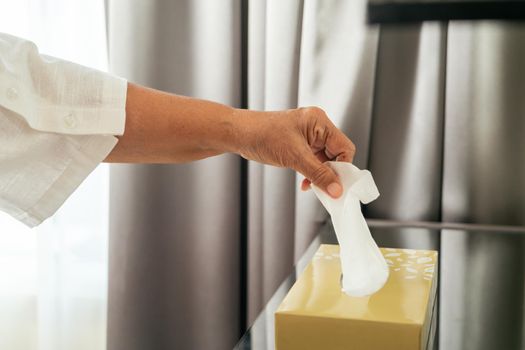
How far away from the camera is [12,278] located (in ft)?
5.41

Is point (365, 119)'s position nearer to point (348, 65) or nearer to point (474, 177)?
point (348, 65)

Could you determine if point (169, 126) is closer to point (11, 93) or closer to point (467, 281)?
point (11, 93)

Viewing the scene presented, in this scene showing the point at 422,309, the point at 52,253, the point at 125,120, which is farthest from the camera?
the point at 52,253

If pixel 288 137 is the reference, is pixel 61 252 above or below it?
below

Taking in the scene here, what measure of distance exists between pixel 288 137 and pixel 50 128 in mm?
290

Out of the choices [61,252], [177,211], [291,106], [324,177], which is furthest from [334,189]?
[61,252]

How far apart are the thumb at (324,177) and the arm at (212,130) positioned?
1.1 inches

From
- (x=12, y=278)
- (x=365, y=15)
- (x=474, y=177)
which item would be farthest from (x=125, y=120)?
(x=12, y=278)

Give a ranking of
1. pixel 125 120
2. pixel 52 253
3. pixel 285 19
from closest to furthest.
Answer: pixel 125 120 < pixel 285 19 < pixel 52 253

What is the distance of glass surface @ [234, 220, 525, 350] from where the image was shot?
2.57 ft

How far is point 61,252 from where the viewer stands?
5.11 ft

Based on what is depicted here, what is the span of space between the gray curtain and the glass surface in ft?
0.14

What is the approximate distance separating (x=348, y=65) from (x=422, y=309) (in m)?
0.69

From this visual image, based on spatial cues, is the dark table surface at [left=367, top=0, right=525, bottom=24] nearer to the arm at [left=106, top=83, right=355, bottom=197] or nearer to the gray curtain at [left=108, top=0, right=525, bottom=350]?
the gray curtain at [left=108, top=0, right=525, bottom=350]
